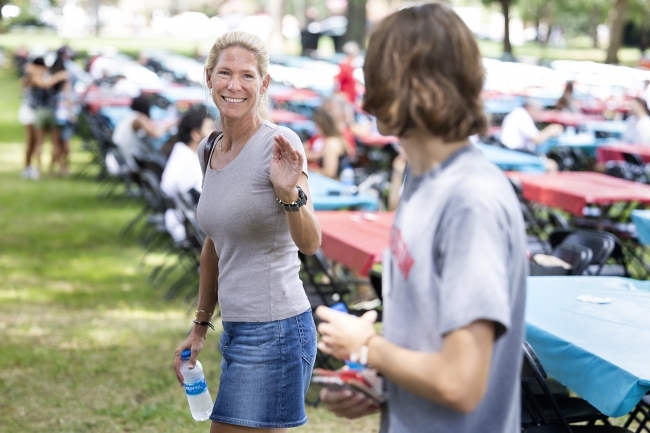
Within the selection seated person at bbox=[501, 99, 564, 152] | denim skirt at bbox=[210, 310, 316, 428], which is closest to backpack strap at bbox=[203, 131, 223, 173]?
denim skirt at bbox=[210, 310, 316, 428]

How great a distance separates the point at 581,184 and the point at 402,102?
291 inches

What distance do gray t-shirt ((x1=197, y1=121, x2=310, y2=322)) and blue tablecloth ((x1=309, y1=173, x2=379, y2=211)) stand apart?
15.6ft

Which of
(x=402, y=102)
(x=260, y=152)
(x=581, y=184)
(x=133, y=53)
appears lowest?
(x=133, y=53)

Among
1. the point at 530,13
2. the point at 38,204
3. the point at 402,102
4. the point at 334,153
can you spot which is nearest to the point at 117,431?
the point at 402,102

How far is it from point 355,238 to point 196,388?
119 inches

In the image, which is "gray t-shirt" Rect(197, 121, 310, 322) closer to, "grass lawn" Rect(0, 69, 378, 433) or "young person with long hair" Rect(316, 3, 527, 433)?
"young person with long hair" Rect(316, 3, 527, 433)

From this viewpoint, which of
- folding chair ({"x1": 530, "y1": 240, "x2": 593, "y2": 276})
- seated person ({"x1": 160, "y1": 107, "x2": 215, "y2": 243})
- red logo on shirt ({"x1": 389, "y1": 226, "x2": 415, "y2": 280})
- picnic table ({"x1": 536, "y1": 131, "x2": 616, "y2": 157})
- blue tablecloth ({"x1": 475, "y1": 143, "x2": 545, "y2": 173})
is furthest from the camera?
picnic table ({"x1": 536, "y1": 131, "x2": 616, "y2": 157})

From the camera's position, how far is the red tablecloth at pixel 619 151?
36.3ft

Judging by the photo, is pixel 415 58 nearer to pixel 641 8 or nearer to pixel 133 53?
pixel 133 53

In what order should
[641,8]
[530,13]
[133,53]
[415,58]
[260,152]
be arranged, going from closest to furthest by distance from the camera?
[415,58] < [260,152] < [133,53] < [641,8] < [530,13]

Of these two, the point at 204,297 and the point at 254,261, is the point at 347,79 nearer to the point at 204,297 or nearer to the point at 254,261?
the point at 204,297

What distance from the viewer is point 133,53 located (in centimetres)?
4288

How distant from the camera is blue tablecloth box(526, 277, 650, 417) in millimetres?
3135

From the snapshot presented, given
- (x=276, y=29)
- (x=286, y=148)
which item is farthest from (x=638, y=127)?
(x=276, y=29)
